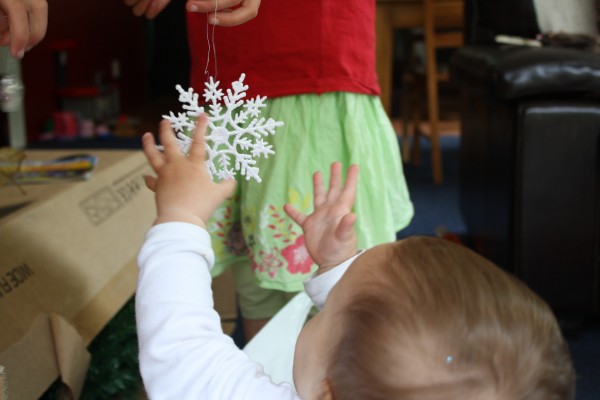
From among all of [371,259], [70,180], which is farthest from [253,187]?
[70,180]

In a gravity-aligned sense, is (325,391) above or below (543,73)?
below

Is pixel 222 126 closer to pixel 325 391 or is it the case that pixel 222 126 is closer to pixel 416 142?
pixel 325 391

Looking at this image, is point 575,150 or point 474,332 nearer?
point 474,332

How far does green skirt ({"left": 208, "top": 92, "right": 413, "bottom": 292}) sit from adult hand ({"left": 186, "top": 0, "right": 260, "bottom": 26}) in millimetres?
239

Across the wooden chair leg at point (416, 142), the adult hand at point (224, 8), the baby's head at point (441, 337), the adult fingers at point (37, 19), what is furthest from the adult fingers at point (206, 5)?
the wooden chair leg at point (416, 142)

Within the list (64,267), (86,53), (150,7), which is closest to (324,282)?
(150,7)

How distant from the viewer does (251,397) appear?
0.53 meters

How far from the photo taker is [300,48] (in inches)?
30.3

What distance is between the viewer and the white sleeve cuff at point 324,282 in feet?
2.05

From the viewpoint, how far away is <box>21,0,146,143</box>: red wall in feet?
11.1

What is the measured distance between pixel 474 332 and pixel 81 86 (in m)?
3.61

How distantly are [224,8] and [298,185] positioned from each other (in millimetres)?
303

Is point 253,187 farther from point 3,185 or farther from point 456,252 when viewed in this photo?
point 3,185

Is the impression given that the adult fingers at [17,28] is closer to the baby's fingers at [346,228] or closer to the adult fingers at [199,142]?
the adult fingers at [199,142]
